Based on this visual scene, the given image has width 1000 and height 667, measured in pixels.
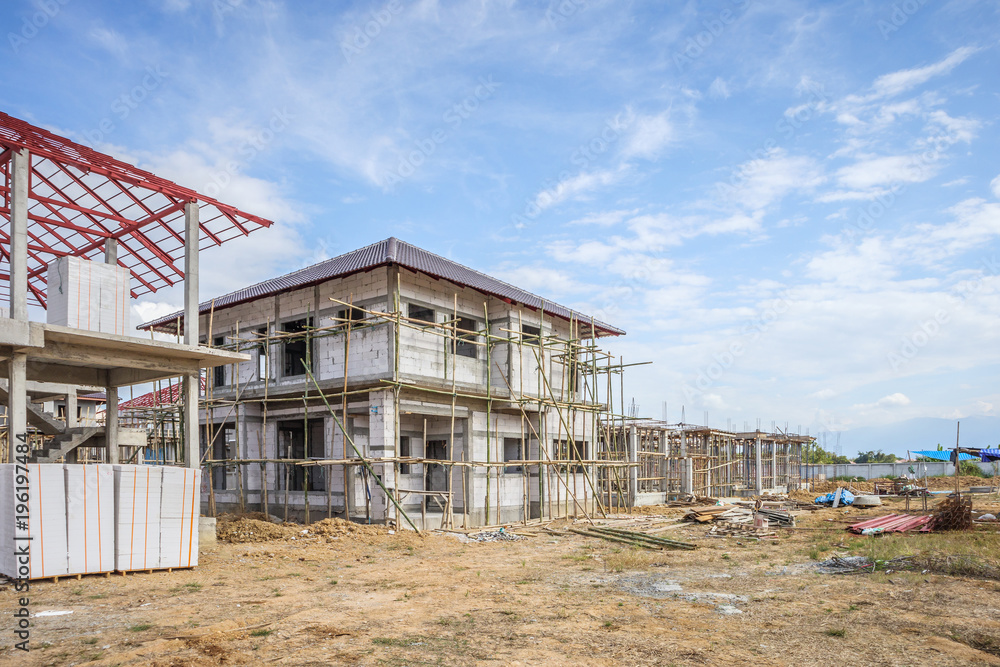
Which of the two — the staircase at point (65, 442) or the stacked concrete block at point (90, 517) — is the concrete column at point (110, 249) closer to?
the staircase at point (65, 442)

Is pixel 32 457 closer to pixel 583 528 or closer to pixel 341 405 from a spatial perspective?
pixel 341 405

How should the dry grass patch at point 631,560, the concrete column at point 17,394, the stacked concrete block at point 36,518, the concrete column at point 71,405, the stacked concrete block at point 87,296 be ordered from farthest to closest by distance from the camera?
the concrete column at point 71,405, the dry grass patch at point 631,560, the stacked concrete block at point 87,296, the concrete column at point 17,394, the stacked concrete block at point 36,518

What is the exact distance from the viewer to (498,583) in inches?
439

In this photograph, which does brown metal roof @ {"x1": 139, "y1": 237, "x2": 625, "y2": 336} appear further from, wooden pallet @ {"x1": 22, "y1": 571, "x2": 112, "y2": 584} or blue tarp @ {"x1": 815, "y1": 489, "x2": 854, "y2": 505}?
blue tarp @ {"x1": 815, "y1": 489, "x2": 854, "y2": 505}

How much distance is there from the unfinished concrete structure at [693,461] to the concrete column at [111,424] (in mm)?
15796

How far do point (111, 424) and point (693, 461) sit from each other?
26.8 meters

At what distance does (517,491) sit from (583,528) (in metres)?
3.29

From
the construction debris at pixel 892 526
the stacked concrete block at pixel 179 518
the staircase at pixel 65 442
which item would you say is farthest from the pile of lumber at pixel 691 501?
the staircase at pixel 65 442

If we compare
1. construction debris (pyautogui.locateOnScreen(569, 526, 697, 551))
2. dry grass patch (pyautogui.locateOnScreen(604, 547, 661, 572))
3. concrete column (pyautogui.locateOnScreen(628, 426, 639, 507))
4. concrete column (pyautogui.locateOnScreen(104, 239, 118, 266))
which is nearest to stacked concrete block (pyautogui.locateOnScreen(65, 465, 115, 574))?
concrete column (pyautogui.locateOnScreen(104, 239, 118, 266))

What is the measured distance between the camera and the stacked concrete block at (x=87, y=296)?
12.0m

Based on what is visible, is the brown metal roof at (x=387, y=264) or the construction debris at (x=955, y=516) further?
the brown metal roof at (x=387, y=264)

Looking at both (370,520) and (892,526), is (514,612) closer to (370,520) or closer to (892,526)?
(370,520)

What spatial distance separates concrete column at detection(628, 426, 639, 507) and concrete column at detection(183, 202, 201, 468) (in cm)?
1742

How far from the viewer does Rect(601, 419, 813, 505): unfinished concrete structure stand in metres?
28.8
